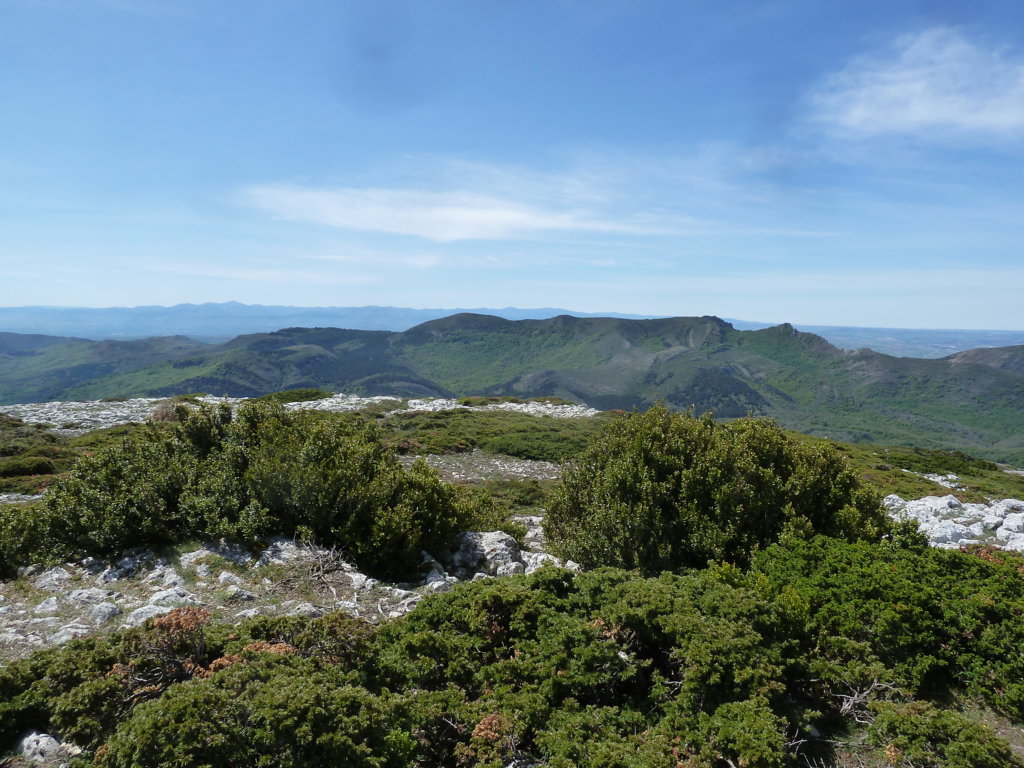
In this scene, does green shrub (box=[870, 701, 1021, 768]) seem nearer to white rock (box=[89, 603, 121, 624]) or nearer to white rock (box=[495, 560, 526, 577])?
white rock (box=[495, 560, 526, 577])

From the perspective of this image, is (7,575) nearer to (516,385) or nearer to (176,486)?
(176,486)

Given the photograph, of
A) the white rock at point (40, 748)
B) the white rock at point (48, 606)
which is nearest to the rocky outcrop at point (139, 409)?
the white rock at point (48, 606)

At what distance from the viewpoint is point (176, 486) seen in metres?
9.98

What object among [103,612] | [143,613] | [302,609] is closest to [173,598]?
[143,613]

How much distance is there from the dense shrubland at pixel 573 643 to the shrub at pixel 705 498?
0.18ft

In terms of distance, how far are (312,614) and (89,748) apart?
109 inches

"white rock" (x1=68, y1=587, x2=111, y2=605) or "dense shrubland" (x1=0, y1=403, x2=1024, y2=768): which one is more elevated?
"dense shrubland" (x1=0, y1=403, x2=1024, y2=768)

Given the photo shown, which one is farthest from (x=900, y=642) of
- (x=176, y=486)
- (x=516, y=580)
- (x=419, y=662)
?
(x=176, y=486)

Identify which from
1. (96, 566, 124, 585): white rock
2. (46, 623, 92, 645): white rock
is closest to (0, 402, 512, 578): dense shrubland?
(96, 566, 124, 585): white rock

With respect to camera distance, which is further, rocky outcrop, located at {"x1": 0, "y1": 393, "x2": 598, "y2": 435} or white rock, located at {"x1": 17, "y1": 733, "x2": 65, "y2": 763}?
rocky outcrop, located at {"x1": 0, "y1": 393, "x2": 598, "y2": 435}

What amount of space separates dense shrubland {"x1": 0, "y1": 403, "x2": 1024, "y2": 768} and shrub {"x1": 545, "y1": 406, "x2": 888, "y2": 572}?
0.06m

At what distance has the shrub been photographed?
995 cm

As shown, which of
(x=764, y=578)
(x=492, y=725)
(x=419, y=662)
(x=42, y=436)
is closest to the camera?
(x=492, y=725)

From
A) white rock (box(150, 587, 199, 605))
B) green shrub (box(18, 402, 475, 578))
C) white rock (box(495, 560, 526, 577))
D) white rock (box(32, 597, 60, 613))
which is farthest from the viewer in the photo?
white rock (box(495, 560, 526, 577))
